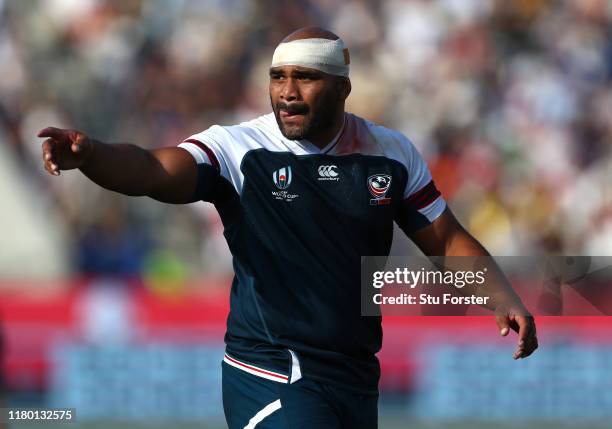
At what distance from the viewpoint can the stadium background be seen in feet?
40.4

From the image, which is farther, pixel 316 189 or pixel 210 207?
pixel 210 207

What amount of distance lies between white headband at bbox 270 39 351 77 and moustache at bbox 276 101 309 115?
0.18 meters

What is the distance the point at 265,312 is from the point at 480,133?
9212mm

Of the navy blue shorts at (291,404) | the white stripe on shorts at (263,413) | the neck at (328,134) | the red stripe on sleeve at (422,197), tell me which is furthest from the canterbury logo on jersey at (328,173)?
the white stripe on shorts at (263,413)

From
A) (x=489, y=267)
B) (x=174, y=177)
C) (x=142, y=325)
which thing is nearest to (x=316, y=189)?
(x=174, y=177)

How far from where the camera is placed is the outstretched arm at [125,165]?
180 inches

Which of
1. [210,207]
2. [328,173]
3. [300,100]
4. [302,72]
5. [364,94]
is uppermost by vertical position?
[364,94]

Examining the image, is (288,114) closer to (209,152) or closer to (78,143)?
(209,152)

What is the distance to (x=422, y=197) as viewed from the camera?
562 cm

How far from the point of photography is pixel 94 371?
12.3 meters

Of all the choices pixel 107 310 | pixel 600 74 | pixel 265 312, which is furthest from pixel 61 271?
pixel 265 312

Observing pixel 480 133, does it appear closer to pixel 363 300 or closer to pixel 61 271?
pixel 61 271

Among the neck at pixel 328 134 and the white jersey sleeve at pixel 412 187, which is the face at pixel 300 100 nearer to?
the neck at pixel 328 134

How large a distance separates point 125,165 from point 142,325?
25.9 feet
